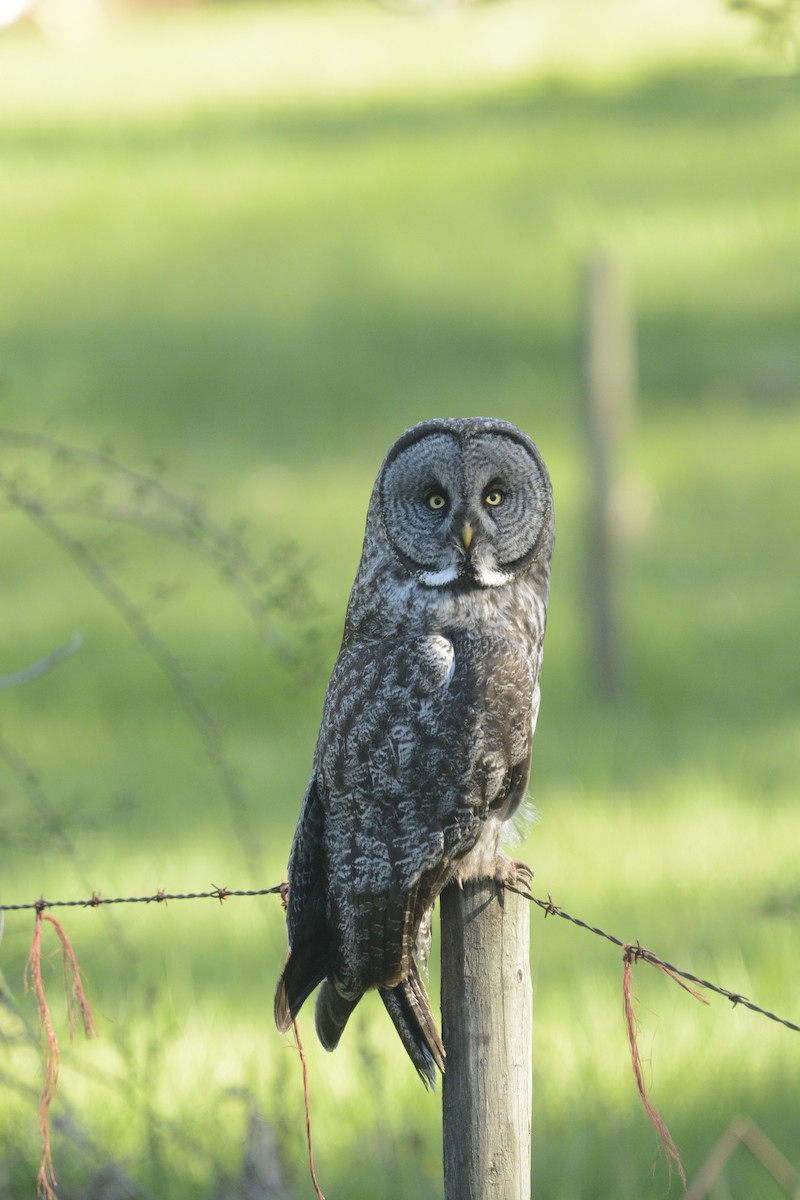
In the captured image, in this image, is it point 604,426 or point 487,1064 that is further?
point 604,426

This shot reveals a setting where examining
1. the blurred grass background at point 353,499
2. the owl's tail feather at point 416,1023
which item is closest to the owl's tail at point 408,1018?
the owl's tail feather at point 416,1023

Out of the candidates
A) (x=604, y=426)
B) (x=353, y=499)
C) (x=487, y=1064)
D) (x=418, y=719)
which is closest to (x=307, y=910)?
(x=418, y=719)

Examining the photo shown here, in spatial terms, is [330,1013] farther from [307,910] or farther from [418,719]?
[418,719]

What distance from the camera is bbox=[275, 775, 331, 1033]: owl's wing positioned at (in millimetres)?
2592

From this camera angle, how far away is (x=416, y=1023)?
256 centimetres

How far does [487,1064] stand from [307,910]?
48cm

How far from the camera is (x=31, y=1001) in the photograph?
15.7 feet

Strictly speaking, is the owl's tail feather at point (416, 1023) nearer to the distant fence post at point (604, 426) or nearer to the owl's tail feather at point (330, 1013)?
the owl's tail feather at point (330, 1013)

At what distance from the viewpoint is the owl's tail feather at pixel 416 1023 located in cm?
251

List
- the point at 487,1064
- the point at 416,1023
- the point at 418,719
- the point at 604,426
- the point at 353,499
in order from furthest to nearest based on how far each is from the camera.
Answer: the point at 353,499 → the point at 604,426 → the point at 418,719 → the point at 416,1023 → the point at 487,1064

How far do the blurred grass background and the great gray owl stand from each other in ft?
0.96

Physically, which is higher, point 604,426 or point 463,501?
point 604,426

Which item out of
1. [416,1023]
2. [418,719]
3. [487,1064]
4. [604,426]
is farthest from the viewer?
[604,426]

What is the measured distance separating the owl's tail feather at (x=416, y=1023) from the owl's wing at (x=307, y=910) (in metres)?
0.13
